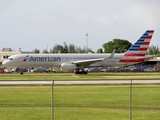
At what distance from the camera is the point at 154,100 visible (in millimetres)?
19953

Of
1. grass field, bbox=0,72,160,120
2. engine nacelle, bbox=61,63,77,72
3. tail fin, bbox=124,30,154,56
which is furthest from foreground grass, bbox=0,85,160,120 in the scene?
tail fin, bbox=124,30,154,56

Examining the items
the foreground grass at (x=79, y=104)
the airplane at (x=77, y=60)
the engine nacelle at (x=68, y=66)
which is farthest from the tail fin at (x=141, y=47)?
the foreground grass at (x=79, y=104)

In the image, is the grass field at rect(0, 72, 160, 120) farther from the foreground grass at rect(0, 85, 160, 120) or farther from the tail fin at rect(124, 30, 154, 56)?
the tail fin at rect(124, 30, 154, 56)

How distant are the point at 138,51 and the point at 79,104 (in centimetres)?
4316

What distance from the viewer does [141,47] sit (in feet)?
199

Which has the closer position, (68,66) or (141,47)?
(68,66)

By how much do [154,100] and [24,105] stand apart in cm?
661

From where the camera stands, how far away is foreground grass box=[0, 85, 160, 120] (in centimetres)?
1545

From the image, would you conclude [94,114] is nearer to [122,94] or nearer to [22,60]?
[122,94]

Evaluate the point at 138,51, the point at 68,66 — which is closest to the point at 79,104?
the point at 68,66

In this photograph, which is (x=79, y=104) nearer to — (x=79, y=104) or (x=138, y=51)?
(x=79, y=104)

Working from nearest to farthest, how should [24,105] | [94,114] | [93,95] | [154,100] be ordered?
[94,114], [24,105], [154,100], [93,95]

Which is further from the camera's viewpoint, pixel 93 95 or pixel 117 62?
pixel 117 62

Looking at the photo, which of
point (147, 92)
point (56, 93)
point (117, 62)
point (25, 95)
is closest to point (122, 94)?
point (147, 92)
